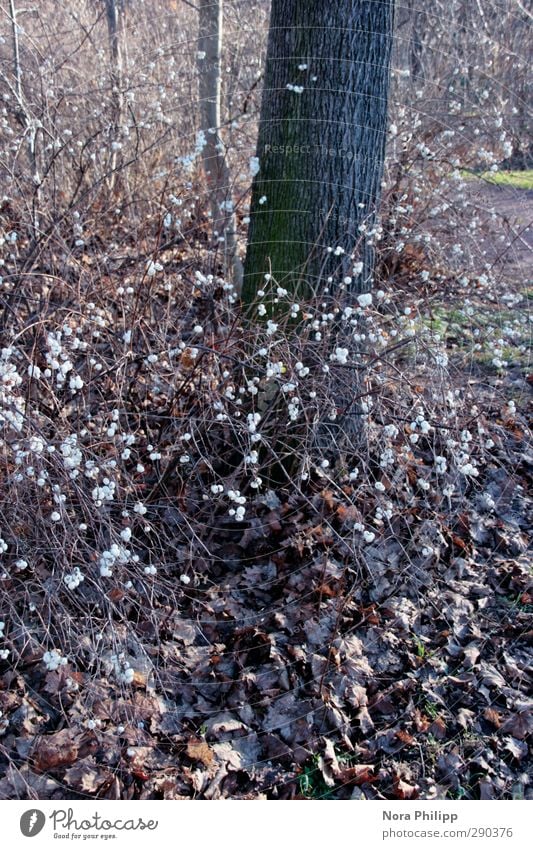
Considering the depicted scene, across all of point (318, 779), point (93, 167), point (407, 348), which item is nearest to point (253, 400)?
point (407, 348)

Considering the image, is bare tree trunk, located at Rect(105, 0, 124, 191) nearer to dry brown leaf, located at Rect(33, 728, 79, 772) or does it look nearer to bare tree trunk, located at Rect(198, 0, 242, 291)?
bare tree trunk, located at Rect(198, 0, 242, 291)

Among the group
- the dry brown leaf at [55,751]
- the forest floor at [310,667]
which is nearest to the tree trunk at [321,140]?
the forest floor at [310,667]

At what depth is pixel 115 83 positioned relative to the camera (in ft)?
17.7

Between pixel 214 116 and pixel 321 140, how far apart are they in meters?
2.09

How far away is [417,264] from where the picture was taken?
18.1ft

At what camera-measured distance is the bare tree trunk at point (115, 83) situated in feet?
16.4

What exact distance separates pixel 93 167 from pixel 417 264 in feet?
8.18

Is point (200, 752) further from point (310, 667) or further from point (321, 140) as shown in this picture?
point (321, 140)

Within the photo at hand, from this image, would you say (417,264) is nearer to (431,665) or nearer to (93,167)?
(93,167)

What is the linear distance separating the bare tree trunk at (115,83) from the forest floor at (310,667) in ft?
8.52

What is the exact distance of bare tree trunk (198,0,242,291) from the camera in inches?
195

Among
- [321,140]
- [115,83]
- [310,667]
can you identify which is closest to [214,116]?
[115,83]

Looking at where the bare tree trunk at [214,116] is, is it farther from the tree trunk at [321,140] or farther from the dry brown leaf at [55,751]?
the dry brown leaf at [55,751]

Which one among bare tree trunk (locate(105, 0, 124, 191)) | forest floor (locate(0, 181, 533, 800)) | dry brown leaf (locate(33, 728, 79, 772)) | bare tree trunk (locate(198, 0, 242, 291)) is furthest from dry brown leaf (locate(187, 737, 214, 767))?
bare tree trunk (locate(105, 0, 124, 191))
